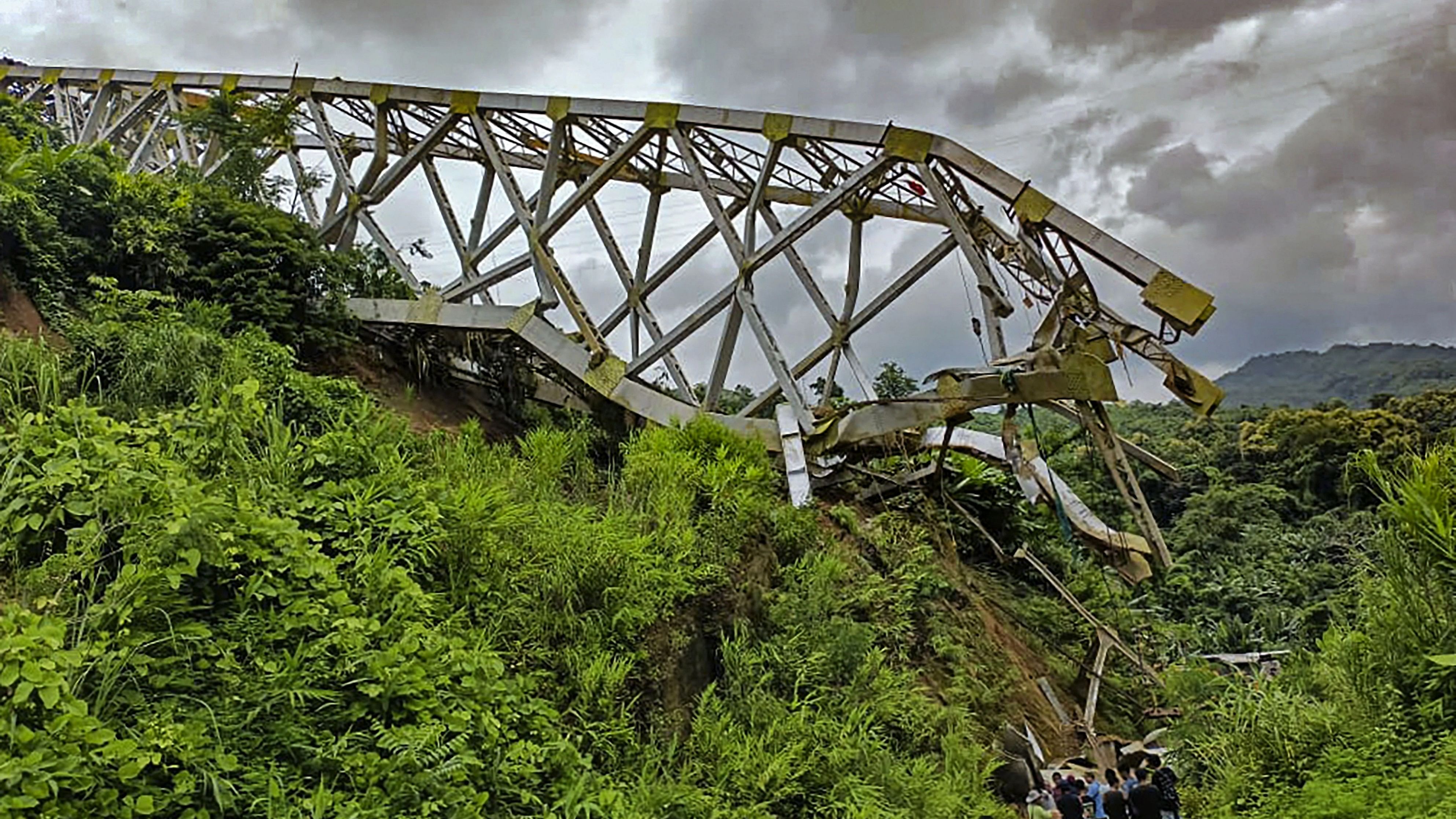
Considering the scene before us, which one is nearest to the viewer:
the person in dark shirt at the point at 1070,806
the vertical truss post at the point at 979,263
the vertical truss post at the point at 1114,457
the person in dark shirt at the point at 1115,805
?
the person in dark shirt at the point at 1115,805

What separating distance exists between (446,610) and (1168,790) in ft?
18.8

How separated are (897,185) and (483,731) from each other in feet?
31.9

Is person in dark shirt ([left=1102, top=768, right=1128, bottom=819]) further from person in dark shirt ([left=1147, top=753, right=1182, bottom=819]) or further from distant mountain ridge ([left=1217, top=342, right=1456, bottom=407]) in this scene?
distant mountain ridge ([left=1217, top=342, right=1456, bottom=407])

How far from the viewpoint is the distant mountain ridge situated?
160ft

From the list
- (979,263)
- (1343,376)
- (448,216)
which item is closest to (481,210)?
(448,216)

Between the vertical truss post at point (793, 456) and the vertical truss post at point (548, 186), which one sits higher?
the vertical truss post at point (548, 186)

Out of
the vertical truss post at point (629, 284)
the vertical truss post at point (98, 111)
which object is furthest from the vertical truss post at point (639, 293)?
the vertical truss post at point (98, 111)

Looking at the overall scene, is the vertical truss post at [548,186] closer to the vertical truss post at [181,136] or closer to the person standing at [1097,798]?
the vertical truss post at [181,136]

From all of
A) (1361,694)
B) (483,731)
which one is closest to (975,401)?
(1361,694)

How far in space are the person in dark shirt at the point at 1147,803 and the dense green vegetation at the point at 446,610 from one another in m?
0.56

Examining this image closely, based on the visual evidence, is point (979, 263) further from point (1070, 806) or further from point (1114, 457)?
point (1070, 806)

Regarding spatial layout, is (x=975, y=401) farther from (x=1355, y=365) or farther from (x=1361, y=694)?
(x=1355, y=365)

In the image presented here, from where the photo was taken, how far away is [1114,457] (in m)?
9.51

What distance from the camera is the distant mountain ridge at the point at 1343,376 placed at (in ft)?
160
